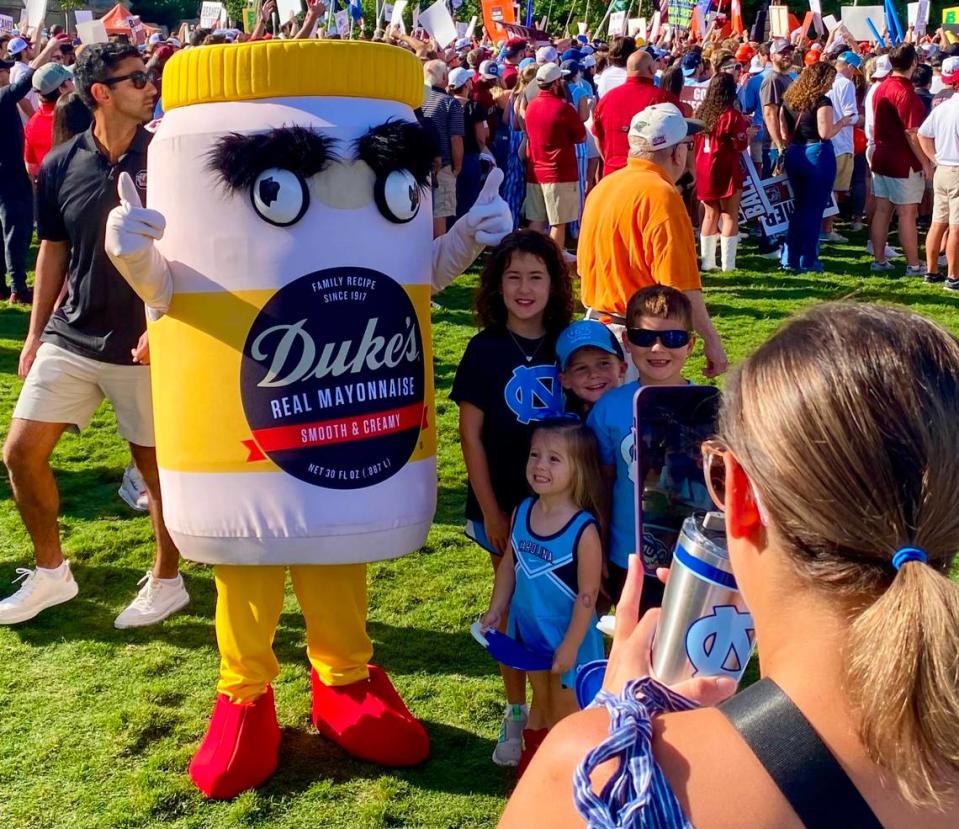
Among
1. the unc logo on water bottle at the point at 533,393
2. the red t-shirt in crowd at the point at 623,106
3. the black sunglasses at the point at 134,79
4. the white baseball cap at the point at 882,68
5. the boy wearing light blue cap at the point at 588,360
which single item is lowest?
the unc logo on water bottle at the point at 533,393

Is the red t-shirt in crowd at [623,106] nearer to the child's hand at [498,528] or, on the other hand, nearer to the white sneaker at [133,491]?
the white sneaker at [133,491]

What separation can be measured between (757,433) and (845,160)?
11.2 meters

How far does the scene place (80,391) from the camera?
4.21 m

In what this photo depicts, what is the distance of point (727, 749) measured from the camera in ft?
3.89

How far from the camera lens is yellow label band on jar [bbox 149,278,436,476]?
2.97m

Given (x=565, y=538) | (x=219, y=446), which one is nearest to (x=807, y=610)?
(x=565, y=538)

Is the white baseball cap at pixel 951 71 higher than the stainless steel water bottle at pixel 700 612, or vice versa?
the white baseball cap at pixel 951 71

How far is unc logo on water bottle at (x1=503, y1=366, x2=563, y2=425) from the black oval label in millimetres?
421

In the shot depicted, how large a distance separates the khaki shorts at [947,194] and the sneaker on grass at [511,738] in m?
7.25

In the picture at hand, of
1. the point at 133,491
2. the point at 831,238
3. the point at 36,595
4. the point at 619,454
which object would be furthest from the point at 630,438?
the point at 831,238

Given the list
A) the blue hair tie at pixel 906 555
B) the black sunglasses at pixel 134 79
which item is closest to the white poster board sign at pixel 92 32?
the black sunglasses at pixel 134 79

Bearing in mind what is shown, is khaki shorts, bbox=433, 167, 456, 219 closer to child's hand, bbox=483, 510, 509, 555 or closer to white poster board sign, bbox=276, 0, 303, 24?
white poster board sign, bbox=276, 0, 303, 24

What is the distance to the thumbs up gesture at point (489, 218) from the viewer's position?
3363 millimetres

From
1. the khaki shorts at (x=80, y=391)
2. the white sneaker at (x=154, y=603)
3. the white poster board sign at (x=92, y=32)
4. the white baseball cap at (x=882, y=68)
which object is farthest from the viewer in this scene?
the white baseball cap at (x=882, y=68)
